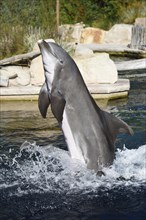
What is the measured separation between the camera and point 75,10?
2691 centimetres

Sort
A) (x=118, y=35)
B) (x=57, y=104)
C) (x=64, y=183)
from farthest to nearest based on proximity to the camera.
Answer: (x=118, y=35)
(x=64, y=183)
(x=57, y=104)

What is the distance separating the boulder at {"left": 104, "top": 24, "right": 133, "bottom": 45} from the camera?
2244 centimetres

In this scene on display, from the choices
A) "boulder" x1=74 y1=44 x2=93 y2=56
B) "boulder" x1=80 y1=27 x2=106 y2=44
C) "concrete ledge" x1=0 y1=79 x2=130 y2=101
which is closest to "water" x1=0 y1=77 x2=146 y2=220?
"concrete ledge" x1=0 y1=79 x2=130 y2=101

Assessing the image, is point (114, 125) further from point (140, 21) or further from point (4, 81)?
point (140, 21)

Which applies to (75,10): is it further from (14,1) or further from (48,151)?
(48,151)

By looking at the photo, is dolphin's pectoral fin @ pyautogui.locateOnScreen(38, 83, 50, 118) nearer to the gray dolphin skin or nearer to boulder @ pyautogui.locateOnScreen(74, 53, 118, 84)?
the gray dolphin skin

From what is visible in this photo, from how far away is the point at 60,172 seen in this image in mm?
6109

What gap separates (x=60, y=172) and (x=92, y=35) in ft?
56.6

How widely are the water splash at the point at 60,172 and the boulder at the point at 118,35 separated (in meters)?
15.9

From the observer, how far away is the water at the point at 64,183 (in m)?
5.19

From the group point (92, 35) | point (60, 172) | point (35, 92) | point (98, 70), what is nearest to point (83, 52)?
point (98, 70)

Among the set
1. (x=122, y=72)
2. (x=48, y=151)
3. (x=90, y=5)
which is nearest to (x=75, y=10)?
(x=90, y=5)

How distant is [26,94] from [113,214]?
21.3ft

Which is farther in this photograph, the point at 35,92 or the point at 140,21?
the point at 140,21
